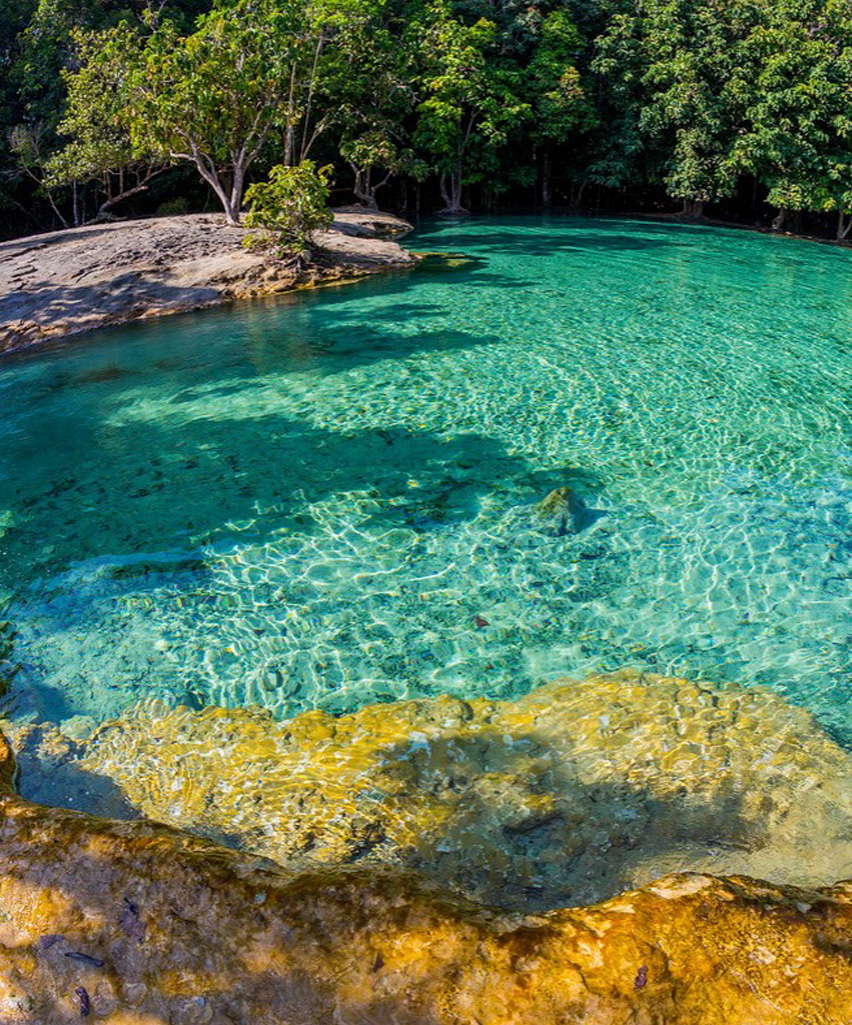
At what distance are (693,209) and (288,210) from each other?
19.6 metres

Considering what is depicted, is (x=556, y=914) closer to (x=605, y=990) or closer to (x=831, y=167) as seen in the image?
(x=605, y=990)

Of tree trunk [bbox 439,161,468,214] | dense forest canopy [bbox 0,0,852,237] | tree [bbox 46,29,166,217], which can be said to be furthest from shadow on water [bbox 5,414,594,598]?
tree trunk [bbox 439,161,468,214]

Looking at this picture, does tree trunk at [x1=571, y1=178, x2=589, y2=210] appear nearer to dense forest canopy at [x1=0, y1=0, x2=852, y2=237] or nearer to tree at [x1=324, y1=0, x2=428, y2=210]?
dense forest canopy at [x1=0, y1=0, x2=852, y2=237]

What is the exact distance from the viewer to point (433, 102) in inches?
1051

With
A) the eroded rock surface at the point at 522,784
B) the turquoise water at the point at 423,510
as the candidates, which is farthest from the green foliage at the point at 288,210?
the eroded rock surface at the point at 522,784

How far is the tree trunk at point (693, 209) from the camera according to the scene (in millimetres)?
28658

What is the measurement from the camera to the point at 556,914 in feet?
6.80

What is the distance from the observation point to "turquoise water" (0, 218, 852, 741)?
5.09 metres

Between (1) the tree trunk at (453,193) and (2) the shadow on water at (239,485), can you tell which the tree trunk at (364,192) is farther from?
(2) the shadow on water at (239,485)

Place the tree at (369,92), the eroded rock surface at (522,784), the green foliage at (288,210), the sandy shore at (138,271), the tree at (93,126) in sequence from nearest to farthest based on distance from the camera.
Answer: the eroded rock surface at (522,784) → the sandy shore at (138,271) → the green foliage at (288,210) → the tree at (93,126) → the tree at (369,92)

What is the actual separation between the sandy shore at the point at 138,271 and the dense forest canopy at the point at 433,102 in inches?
106

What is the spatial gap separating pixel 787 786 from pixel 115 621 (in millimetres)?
4663

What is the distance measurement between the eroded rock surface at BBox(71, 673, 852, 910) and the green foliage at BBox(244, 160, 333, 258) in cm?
1392

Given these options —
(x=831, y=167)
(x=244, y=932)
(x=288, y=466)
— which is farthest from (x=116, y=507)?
(x=831, y=167)
